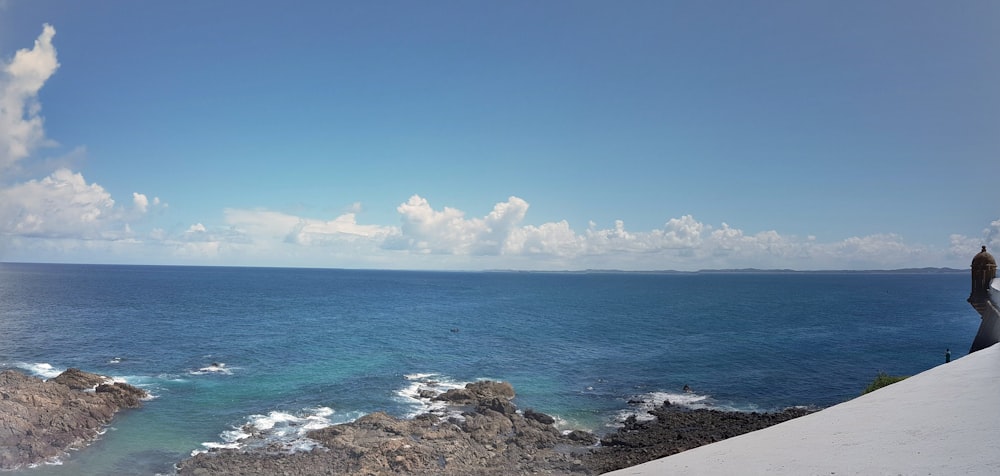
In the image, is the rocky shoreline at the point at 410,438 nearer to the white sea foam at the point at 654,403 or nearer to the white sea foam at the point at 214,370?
the white sea foam at the point at 654,403

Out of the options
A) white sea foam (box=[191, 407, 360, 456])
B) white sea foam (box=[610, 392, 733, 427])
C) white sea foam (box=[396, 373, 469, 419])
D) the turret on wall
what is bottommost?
white sea foam (box=[610, 392, 733, 427])

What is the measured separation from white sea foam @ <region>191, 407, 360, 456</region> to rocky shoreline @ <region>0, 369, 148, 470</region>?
785 cm

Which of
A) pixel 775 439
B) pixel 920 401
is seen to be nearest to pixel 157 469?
pixel 775 439

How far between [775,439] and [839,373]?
51.8m

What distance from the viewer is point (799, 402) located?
4053 centimetres

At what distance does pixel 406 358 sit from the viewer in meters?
56.4

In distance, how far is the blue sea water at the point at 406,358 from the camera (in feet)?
117

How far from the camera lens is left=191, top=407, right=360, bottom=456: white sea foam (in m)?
30.3

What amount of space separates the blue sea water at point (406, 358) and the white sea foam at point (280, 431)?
0.55 feet

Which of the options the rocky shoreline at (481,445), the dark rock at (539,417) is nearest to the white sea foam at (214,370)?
the rocky shoreline at (481,445)

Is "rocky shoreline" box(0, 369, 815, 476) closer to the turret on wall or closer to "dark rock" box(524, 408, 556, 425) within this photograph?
"dark rock" box(524, 408, 556, 425)

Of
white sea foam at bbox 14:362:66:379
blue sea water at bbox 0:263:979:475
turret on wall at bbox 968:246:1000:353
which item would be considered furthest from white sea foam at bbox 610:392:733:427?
white sea foam at bbox 14:362:66:379

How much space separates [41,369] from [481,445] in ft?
137

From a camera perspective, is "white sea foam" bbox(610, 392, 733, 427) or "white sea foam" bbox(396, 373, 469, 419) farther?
"white sea foam" bbox(396, 373, 469, 419)
